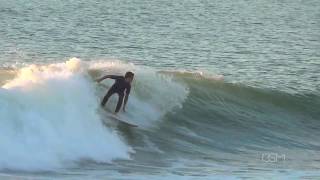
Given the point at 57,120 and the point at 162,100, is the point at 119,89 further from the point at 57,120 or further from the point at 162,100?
the point at 162,100

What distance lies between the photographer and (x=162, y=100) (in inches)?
982

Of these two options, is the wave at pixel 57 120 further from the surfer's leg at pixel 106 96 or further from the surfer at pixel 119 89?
the surfer at pixel 119 89

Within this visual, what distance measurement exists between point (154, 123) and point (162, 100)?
6.44ft

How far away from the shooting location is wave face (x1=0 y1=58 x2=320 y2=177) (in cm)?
1756

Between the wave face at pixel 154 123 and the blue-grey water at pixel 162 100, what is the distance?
38 millimetres

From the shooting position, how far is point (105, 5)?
64188 mm

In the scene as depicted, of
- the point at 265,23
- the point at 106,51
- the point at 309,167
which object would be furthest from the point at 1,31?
the point at 309,167

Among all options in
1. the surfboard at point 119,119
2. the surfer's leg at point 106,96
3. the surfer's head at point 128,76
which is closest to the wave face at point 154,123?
the surfer's leg at point 106,96

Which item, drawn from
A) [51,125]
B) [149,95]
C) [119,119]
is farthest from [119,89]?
[149,95]

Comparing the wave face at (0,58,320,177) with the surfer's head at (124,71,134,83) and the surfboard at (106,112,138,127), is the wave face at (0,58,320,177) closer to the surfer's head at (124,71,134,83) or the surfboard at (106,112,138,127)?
the surfboard at (106,112,138,127)

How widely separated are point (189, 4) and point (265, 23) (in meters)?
13.8

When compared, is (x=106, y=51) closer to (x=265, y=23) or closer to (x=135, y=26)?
(x=135, y=26)

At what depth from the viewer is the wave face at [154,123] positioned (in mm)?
17562

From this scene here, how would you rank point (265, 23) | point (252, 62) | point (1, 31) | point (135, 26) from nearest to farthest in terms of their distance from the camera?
point (252, 62)
point (1, 31)
point (135, 26)
point (265, 23)
